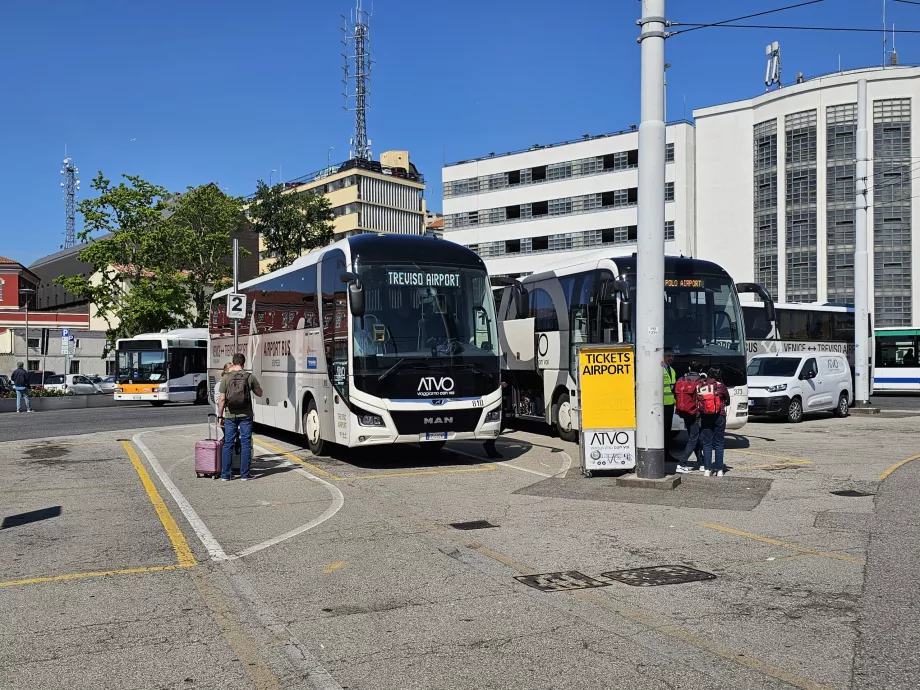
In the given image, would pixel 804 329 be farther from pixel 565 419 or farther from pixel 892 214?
pixel 892 214

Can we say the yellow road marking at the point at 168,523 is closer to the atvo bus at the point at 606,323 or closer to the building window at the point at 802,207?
the atvo bus at the point at 606,323

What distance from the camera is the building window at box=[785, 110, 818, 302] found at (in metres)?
55.0

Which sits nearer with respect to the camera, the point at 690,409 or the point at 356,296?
the point at 690,409

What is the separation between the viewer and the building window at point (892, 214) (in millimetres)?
52750

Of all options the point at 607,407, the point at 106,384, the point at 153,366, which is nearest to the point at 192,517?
the point at 607,407

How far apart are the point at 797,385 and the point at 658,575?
17812mm

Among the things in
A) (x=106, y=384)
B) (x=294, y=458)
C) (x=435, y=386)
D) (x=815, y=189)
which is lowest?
(x=106, y=384)

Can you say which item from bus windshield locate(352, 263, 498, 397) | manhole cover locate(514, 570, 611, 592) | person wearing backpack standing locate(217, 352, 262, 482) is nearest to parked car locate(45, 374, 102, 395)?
person wearing backpack standing locate(217, 352, 262, 482)

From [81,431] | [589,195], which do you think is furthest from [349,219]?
[81,431]

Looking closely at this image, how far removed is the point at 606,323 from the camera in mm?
16219

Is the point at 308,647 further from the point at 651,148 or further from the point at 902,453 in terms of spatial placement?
the point at 902,453

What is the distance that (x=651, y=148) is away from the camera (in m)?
11.7

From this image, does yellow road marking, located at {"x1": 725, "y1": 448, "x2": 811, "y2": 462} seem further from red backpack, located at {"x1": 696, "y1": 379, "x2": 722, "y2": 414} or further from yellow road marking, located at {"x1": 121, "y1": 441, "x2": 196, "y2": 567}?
yellow road marking, located at {"x1": 121, "y1": 441, "x2": 196, "y2": 567}

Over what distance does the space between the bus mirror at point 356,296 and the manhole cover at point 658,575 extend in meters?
7.04
